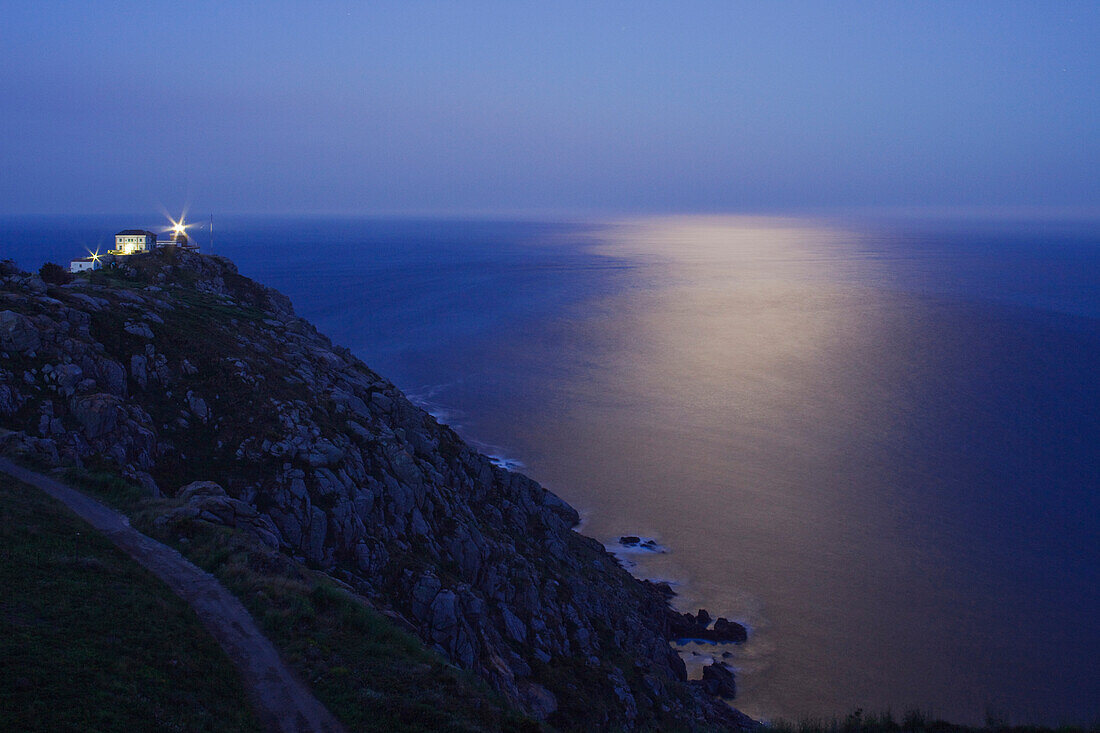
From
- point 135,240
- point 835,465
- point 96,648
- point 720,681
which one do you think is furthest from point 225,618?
point 135,240

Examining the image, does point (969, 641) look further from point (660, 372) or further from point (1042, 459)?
point (660, 372)

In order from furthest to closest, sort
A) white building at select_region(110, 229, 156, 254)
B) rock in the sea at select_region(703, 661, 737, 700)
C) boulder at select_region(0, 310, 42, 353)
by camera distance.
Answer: white building at select_region(110, 229, 156, 254) < rock in the sea at select_region(703, 661, 737, 700) < boulder at select_region(0, 310, 42, 353)

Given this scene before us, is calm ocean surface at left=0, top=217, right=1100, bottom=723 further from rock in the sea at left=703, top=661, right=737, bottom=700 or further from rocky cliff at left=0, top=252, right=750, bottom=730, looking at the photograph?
rocky cliff at left=0, top=252, right=750, bottom=730

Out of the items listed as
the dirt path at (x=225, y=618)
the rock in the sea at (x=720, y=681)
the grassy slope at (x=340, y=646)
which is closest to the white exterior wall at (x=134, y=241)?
the dirt path at (x=225, y=618)

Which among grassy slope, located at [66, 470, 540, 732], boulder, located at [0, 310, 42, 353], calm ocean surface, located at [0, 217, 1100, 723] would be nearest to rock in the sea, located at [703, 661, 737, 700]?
calm ocean surface, located at [0, 217, 1100, 723]

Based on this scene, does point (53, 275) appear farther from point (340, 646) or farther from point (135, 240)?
point (340, 646)

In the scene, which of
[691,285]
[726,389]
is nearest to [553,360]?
[726,389]
